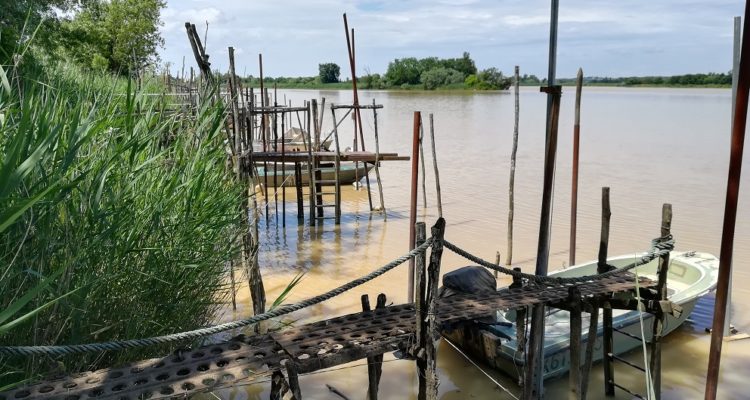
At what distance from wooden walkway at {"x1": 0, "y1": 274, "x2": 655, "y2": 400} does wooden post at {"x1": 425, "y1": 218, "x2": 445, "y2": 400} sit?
0.12 meters

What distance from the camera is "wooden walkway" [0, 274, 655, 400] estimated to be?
9.46ft

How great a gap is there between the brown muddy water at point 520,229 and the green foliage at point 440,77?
44.2 m

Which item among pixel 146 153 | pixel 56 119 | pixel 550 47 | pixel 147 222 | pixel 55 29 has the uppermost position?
pixel 55 29

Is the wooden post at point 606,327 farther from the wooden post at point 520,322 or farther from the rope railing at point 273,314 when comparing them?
the wooden post at point 520,322

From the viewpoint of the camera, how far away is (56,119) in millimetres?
3719

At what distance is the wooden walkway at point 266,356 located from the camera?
2.88m

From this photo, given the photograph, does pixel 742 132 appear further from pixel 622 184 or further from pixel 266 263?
pixel 622 184

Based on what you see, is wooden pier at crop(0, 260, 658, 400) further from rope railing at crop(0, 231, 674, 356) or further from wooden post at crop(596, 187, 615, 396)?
wooden post at crop(596, 187, 615, 396)

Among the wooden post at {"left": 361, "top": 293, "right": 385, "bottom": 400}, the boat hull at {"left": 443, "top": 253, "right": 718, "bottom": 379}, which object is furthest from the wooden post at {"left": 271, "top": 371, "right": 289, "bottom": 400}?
the boat hull at {"left": 443, "top": 253, "right": 718, "bottom": 379}

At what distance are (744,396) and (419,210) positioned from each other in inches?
335

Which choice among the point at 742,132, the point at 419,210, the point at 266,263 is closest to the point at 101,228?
the point at 742,132

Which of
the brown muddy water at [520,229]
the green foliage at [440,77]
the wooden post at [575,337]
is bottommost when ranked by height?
the brown muddy water at [520,229]

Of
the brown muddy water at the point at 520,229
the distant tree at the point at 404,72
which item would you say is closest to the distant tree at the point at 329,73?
the distant tree at the point at 404,72

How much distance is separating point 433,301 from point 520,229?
8619 millimetres
